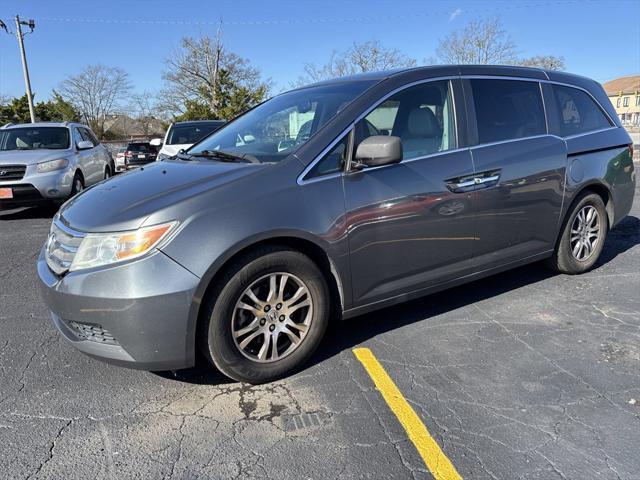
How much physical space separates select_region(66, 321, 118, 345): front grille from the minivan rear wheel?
0.48 meters

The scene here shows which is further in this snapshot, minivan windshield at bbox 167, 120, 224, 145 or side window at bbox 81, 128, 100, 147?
side window at bbox 81, 128, 100, 147

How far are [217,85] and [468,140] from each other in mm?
42559

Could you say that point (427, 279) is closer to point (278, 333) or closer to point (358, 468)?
point (278, 333)

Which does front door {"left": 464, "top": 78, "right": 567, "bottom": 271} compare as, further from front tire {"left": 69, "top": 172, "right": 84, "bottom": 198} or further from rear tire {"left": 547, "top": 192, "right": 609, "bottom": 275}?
front tire {"left": 69, "top": 172, "right": 84, "bottom": 198}

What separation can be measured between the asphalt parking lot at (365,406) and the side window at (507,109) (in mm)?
1422

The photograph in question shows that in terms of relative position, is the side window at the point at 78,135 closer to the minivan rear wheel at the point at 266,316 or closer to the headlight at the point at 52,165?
the headlight at the point at 52,165

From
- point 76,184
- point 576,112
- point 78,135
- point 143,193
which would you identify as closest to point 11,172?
Result: point 76,184

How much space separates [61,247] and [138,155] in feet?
51.7

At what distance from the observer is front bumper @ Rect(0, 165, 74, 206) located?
8.05 m

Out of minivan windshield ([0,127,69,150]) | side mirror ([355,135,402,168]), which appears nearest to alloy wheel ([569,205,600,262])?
side mirror ([355,135,402,168])

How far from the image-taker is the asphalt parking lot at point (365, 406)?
7.46ft

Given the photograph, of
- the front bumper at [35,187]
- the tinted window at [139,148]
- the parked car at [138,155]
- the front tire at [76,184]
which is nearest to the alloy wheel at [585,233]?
the front bumper at [35,187]

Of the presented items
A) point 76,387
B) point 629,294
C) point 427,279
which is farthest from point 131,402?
point 629,294

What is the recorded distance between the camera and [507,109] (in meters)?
3.92
